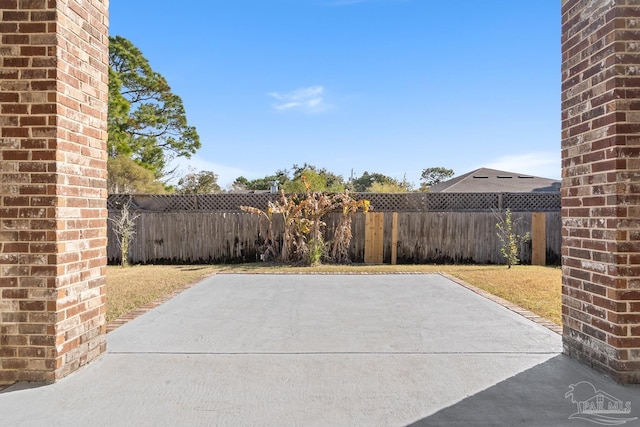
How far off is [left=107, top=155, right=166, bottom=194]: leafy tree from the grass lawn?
7728mm

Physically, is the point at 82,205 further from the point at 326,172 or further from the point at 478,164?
the point at 326,172

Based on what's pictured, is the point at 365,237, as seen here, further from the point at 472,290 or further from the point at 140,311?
the point at 140,311

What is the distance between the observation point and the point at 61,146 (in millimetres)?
2441

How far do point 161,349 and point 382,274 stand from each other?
17.7 ft

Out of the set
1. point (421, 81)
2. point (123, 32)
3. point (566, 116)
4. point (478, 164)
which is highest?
point (123, 32)

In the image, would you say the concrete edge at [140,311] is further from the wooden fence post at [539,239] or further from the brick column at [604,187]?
the wooden fence post at [539,239]

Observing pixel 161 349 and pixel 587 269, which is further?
pixel 161 349

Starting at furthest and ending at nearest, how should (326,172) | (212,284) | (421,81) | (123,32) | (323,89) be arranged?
(326,172)
(123,32)
(323,89)
(421,81)
(212,284)

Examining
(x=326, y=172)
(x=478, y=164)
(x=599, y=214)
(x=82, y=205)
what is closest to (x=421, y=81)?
(x=478, y=164)

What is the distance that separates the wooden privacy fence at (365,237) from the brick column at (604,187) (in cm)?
739

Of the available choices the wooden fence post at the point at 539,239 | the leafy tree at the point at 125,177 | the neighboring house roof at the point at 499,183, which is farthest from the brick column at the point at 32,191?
the neighboring house roof at the point at 499,183

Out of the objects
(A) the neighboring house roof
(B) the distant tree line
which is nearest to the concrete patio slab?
(B) the distant tree line

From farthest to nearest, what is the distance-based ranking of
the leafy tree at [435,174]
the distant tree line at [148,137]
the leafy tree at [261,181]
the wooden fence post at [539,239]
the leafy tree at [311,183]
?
1. the leafy tree at [435,174]
2. the leafy tree at [261,181]
3. the distant tree line at [148,137]
4. the leafy tree at [311,183]
5. the wooden fence post at [539,239]

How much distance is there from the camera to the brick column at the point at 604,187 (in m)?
2.41
